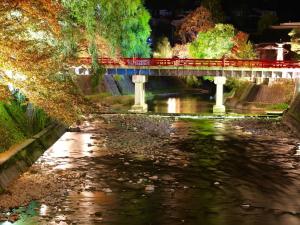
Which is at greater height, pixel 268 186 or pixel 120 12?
pixel 120 12

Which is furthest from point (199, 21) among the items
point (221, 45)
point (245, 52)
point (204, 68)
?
point (204, 68)

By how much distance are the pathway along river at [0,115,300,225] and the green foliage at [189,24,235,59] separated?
29457 millimetres

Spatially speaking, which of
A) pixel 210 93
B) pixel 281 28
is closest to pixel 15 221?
pixel 281 28

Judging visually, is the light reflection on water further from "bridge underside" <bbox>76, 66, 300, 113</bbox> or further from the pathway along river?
"bridge underside" <bbox>76, 66, 300, 113</bbox>

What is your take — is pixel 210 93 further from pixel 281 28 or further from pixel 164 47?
pixel 281 28

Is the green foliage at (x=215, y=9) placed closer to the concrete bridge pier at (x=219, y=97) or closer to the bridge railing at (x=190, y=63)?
the concrete bridge pier at (x=219, y=97)

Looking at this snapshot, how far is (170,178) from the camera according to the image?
28078 millimetres

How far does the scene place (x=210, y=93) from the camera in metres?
100

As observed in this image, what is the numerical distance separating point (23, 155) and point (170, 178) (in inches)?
332

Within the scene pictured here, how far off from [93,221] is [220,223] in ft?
16.3

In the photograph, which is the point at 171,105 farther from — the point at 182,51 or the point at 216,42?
the point at 182,51

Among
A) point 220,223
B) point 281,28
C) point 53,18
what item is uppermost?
point 281,28

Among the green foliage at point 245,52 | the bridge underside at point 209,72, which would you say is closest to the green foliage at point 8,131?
the bridge underside at point 209,72

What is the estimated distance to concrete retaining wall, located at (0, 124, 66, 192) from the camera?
2548cm
